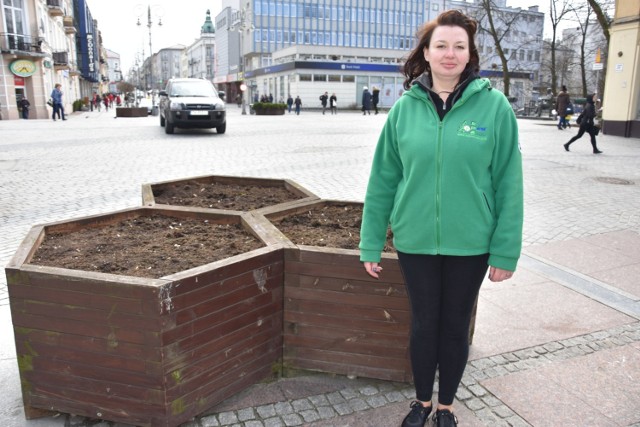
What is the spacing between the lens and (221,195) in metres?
4.97

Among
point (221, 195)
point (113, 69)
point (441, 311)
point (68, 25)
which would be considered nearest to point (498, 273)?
point (441, 311)

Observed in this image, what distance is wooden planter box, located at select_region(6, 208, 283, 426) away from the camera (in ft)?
8.12

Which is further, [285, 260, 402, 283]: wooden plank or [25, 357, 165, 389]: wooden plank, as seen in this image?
[285, 260, 402, 283]: wooden plank

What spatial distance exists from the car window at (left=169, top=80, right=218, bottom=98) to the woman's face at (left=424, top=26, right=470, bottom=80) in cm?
1746

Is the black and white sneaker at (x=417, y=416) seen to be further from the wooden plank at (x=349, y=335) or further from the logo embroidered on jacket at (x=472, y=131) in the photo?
the logo embroidered on jacket at (x=472, y=131)

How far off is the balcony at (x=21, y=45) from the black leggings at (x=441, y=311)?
115 ft

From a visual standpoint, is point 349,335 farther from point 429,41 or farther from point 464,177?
point 429,41

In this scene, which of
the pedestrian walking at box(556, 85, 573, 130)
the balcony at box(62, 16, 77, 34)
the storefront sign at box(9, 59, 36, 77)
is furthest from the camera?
the balcony at box(62, 16, 77, 34)

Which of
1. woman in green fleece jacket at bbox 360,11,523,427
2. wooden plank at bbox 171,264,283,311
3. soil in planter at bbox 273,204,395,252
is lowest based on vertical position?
wooden plank at bbox 171,264,283,311

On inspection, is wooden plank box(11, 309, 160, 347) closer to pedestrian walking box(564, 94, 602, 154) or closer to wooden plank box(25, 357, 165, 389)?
wooden plank box(25, 357, 165, 389)

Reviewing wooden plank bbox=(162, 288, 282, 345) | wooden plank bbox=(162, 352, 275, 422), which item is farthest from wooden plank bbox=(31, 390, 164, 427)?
wooden plank bbox=(162, 288, 282, 345)

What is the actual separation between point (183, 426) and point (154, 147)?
1330 cm

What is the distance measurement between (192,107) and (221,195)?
14.2 metres

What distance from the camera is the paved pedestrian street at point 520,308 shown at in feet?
9.36
